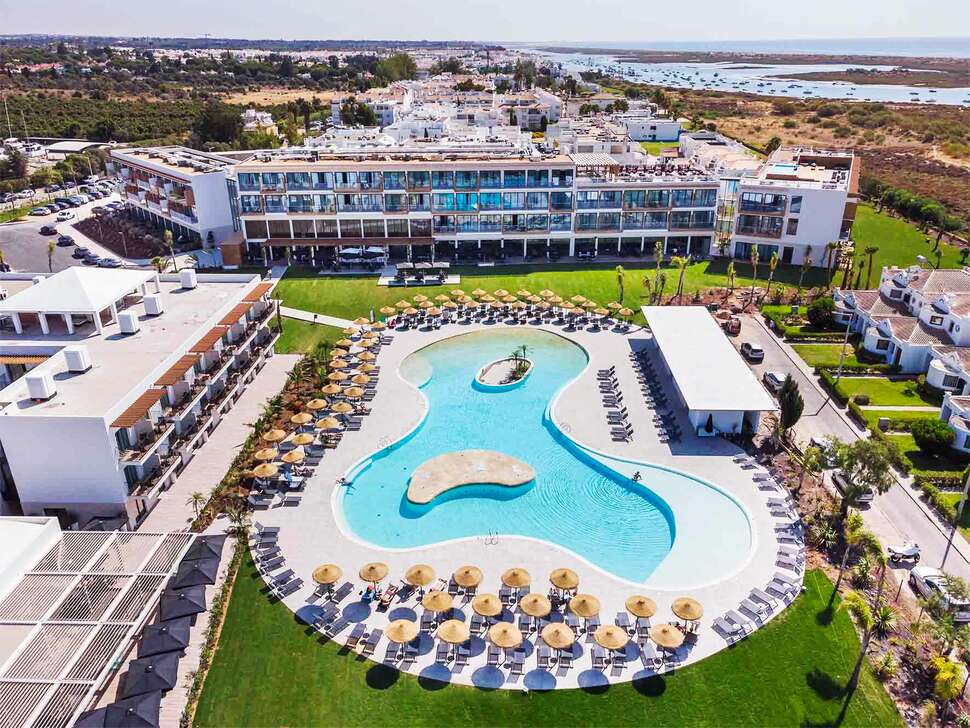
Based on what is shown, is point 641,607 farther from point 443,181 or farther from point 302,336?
point 443,181

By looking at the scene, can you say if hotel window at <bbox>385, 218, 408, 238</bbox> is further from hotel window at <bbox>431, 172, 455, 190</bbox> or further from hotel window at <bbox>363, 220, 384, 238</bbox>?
hotel window at <bbox>431, 172, 455, 190</bbox>

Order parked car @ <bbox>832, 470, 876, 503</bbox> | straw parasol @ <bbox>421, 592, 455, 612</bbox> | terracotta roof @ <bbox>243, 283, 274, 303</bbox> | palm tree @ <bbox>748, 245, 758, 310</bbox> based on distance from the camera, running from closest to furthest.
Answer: straw parasol @ <bbox>421, 592, 455, 612</bbox> → parked car @ <bbox>832, 470, 876, 503</bbox> → terracotta roof @ <bbox>243, 283, 274, 303</bbox> → palm tree @ <bbox>748, 245, 758, 310</bbox>

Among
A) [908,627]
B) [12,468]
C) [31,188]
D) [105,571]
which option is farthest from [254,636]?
[31,188]

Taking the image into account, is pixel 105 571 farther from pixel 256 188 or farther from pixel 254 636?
pixel 256 188

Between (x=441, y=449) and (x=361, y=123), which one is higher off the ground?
(x=361, y=123)

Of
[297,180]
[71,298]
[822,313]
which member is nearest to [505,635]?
[71,298]

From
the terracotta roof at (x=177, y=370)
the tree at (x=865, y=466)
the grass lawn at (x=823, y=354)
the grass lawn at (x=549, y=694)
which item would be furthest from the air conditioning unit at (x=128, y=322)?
the grass lawn at (x=823, y=354)

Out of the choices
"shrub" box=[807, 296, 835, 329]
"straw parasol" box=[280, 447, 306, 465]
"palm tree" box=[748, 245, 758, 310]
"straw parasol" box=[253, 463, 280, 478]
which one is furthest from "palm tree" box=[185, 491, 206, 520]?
"palm tree" box=[748, 245, 758, 310]

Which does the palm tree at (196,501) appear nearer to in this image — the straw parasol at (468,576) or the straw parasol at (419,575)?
the straw parasol at (419,575)
